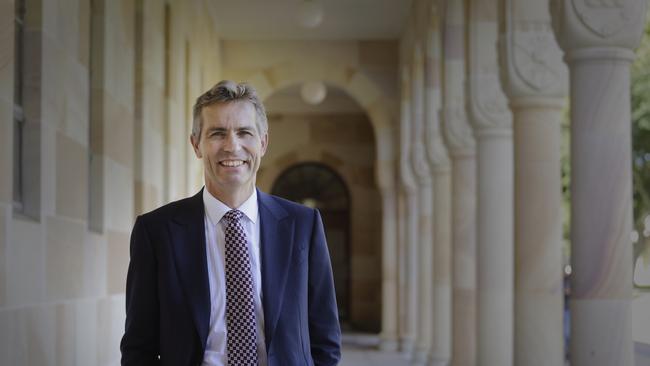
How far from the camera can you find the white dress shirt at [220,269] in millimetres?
2824

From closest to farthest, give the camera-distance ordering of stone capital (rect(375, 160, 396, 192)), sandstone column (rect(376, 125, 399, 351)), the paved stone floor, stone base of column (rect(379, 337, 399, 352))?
1. the paved stone floor
2. stone base of column (rect(379, 337, 399, 352))
3. sandstone column (rect(376, 125, 399, 351))
4. stone capital (rect(375, 160, 396, 192))

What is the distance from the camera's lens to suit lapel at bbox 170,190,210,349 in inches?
110

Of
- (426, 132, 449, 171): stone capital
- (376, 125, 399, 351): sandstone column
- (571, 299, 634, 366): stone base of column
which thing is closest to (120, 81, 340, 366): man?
(571, 299, 634, 366): stone base of column

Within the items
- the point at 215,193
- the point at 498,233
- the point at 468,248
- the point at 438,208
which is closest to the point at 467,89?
the point at 498,233

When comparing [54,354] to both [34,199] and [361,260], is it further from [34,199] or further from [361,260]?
[361,260]

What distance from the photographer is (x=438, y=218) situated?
1168 centimetres

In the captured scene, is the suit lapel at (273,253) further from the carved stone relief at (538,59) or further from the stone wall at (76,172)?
the carved stone relief at (538,59)

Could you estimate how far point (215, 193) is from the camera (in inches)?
116

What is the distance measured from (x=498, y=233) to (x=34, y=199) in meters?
4.35

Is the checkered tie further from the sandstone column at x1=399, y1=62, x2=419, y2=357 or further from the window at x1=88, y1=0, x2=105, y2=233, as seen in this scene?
the sandstone column at x1=399, y1=62, x2=419, y2=357

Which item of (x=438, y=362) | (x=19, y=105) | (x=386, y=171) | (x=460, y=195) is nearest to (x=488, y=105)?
(x=460, y=195)

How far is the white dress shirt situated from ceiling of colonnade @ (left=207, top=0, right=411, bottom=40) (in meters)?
10.9

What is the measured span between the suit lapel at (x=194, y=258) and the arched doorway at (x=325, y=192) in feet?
62.6

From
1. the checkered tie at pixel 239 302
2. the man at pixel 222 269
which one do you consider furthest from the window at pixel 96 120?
the checkered tie at pixel 239 302
